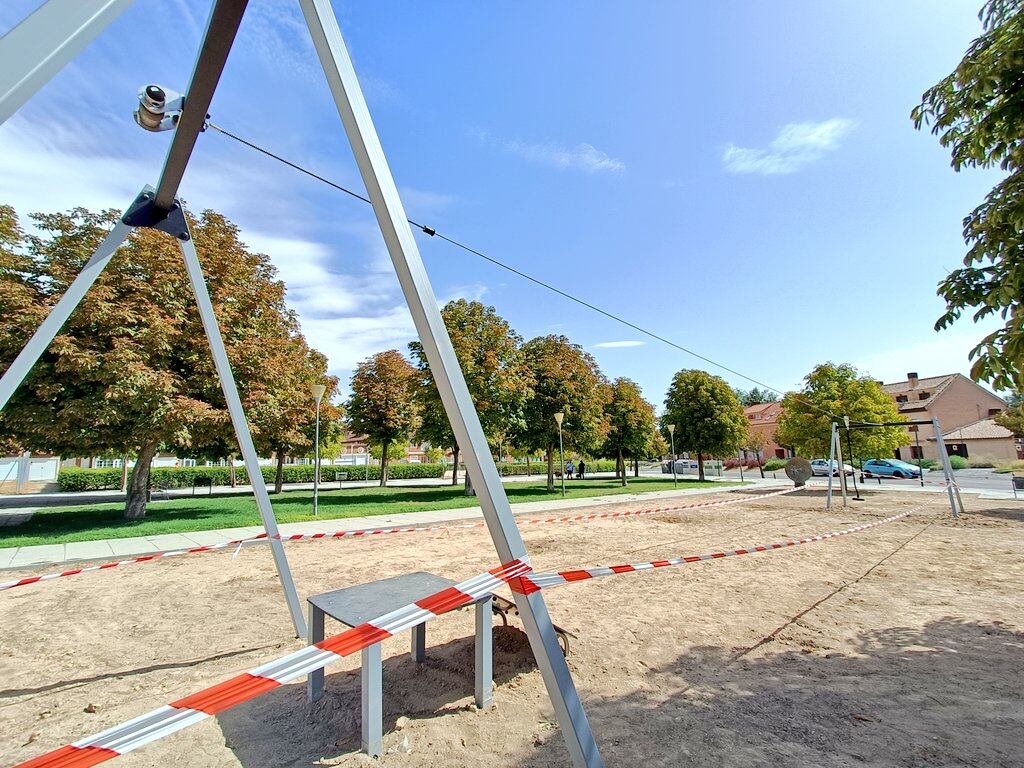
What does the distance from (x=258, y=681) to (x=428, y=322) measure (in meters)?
1.71

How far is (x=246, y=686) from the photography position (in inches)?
75.6

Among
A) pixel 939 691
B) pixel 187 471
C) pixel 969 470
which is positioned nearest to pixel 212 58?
pixel 939 691

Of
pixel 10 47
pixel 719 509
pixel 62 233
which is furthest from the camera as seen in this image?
pixel 719 509

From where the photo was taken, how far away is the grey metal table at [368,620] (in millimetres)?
2943

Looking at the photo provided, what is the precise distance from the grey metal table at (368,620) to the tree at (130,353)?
11.6 m

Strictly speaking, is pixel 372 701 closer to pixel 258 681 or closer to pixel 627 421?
pixel 258 681

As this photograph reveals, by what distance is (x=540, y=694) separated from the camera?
368 centimetres

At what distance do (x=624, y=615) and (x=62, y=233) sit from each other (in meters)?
17.5

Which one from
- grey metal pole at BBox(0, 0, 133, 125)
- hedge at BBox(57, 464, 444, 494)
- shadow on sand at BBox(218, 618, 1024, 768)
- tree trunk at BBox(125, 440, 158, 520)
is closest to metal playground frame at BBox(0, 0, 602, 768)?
grey metal pole at BBox(0, 0, 133, 125)

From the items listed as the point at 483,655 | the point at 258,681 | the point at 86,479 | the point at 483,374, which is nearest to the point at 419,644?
the point at 483,655

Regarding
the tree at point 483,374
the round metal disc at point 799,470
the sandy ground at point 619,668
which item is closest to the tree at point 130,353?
the sandy ground at point 619,668

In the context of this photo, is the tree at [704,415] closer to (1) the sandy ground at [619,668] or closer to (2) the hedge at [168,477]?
(1) the sandy ground at [619,668]

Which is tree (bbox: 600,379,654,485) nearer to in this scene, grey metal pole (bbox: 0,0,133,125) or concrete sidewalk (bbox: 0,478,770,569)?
concrete sidewalk (bbox: 0,478,770,569)

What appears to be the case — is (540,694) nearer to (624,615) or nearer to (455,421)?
(624,615)
